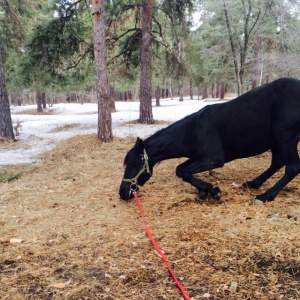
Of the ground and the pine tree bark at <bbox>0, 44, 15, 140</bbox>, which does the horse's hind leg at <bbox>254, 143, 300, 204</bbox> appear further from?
the pine tree bark at <bbox>0, 44, 15, 140</bbox>

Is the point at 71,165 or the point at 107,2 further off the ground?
the point at 107,2

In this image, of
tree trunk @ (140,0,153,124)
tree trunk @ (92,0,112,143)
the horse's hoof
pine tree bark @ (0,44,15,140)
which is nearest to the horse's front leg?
the horse's hoof

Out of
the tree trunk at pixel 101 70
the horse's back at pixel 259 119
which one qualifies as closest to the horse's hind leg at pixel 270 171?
the horse's back at pixel 259 119

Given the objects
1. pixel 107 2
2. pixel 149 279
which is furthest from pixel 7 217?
pixel 107 2

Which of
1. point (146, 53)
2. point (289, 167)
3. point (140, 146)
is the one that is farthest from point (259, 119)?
point (146, 53)

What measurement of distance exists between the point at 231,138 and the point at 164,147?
1.06 meters

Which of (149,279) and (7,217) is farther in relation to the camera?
(7,217)

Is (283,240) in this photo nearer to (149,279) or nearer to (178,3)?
(149,279)

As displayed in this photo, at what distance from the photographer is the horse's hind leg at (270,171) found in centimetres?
478

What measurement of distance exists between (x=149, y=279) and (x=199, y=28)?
28.5m

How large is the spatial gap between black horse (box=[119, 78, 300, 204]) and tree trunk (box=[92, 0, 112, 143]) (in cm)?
554

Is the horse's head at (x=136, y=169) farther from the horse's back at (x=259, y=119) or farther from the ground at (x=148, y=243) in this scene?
the horse's back at (x=259, y=119)

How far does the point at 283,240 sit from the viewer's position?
3.10 m

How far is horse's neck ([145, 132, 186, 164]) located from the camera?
184 inches
